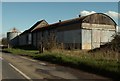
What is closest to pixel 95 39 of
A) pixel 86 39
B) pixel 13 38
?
pixel 86 39

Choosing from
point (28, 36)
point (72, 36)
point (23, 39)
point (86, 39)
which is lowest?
point (86, 39)

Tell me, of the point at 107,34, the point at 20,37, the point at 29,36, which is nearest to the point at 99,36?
the point at 107,34

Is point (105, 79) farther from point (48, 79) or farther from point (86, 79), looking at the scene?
point (48, 79)

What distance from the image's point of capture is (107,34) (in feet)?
144

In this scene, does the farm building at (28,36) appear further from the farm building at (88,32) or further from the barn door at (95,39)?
the barn door at (95,39)

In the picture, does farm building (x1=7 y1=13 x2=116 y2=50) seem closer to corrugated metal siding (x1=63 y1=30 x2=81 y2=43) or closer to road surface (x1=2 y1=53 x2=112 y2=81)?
corrugated metal siding (x1=63 y1=30 x2=81 y2=43)

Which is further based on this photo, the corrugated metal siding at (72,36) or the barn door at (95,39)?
the barn door at (95,39)

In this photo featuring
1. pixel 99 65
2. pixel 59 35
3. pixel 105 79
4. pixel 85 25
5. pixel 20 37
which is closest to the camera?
pixel 105 79

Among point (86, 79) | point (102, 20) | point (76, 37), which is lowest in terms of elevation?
point (86, 79)

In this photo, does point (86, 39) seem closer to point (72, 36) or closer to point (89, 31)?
point (89, 31)

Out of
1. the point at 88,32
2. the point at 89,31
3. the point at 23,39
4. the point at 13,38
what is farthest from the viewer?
the point at 13,38

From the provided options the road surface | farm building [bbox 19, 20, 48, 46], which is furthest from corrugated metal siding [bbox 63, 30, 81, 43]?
the road surface

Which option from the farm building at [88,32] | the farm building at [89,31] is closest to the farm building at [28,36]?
the farm building at [88,32]

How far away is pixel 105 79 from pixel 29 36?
5714 cm
